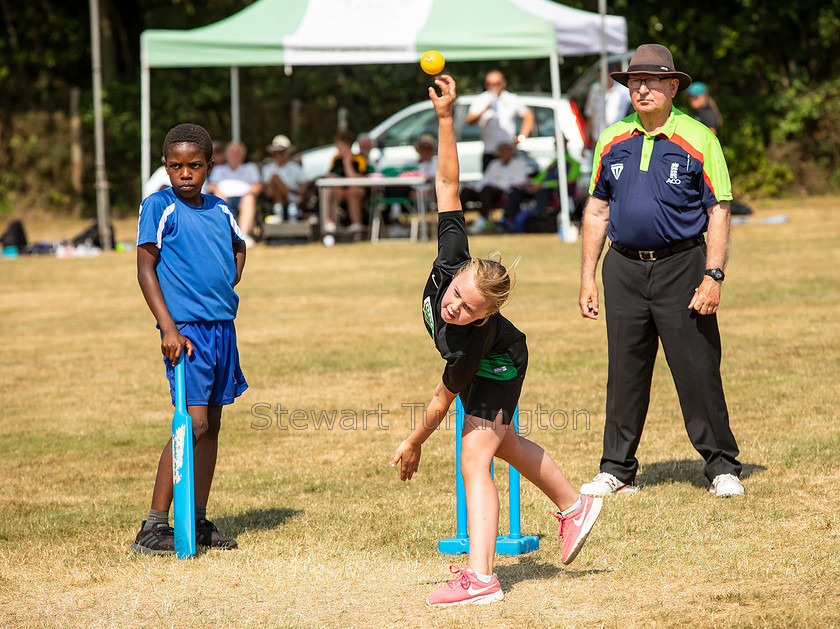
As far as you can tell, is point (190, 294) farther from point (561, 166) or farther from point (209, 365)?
point (561, 166)

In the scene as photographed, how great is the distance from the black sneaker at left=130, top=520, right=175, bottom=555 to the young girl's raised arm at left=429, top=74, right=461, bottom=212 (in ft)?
6.15

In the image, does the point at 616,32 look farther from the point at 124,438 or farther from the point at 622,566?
the point at 622,566

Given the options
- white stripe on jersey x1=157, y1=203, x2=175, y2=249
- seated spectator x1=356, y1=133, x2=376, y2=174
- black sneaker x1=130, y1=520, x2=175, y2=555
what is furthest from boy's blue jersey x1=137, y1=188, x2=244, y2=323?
seated spectator x1=356, y1=133, x2=376, y2=174

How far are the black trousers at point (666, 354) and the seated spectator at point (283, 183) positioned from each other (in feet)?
42.9

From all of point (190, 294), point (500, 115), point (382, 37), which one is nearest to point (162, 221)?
point (190, 294)

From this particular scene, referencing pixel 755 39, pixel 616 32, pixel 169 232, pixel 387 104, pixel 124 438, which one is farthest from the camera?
pixel 387 104

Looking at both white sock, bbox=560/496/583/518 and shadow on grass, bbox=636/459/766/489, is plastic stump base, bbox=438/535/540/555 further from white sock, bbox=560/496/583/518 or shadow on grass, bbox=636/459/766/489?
shadow on grass, bbox=636/459/766/489

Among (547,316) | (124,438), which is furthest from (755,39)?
(124,438)

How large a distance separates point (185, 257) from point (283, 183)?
13.7 meters

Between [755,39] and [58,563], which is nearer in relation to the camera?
[58,563]

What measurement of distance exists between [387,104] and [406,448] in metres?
21.5

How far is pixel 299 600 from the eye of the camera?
4309mm

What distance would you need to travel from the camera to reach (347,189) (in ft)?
60.1

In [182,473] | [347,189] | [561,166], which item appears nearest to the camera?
[182,473]
